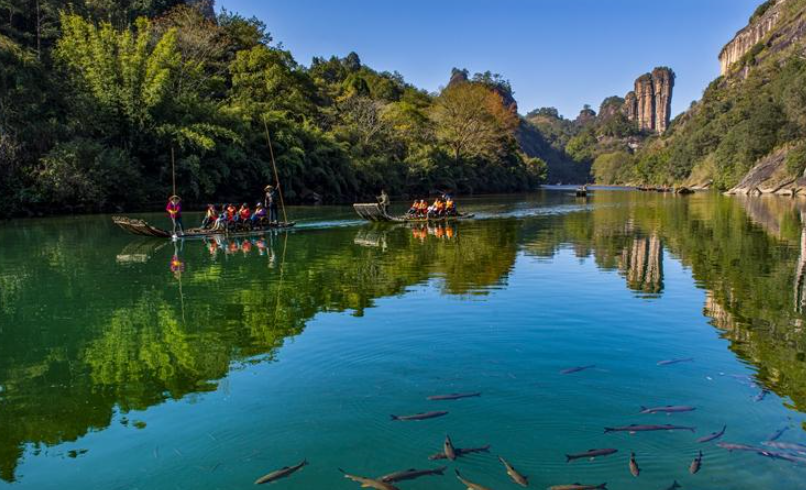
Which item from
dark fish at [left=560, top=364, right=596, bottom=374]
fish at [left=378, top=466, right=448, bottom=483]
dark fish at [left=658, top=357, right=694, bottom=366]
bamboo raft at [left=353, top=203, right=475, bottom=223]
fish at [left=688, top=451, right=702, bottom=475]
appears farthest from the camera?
bamboo raft at [left=353, top=203, right=475, bottom=223]

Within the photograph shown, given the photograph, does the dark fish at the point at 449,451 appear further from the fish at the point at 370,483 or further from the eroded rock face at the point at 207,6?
the eroded rock face at the point at 207,6

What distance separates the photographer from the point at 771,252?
725 inches

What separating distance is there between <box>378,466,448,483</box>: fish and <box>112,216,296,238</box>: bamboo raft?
18.1 metres

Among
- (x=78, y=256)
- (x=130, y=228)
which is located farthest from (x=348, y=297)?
(x=130, y=228)

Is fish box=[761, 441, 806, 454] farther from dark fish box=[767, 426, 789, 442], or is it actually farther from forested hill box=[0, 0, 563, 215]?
forested hill box=[0, 0, 563, 215]

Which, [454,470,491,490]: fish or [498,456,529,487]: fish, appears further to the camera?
[498,456,529,487]: fish

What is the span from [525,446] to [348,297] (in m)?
7.06

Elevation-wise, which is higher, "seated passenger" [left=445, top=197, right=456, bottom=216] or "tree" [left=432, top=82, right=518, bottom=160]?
"tree" [left=432, top=82, right=518, bottom=160]

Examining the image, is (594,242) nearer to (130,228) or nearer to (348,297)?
(348,297)

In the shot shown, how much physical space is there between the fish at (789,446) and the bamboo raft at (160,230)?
760 inches

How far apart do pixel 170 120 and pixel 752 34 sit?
168m

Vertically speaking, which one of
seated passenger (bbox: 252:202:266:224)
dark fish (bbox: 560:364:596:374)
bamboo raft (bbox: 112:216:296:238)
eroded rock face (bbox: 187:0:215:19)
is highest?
eroded rock face (bbox: 187:0:215:19)

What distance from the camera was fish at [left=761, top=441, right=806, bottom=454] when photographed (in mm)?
5512

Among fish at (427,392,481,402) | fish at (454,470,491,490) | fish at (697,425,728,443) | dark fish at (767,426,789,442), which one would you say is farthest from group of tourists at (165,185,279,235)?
dark fish at (767,426,789,442)
